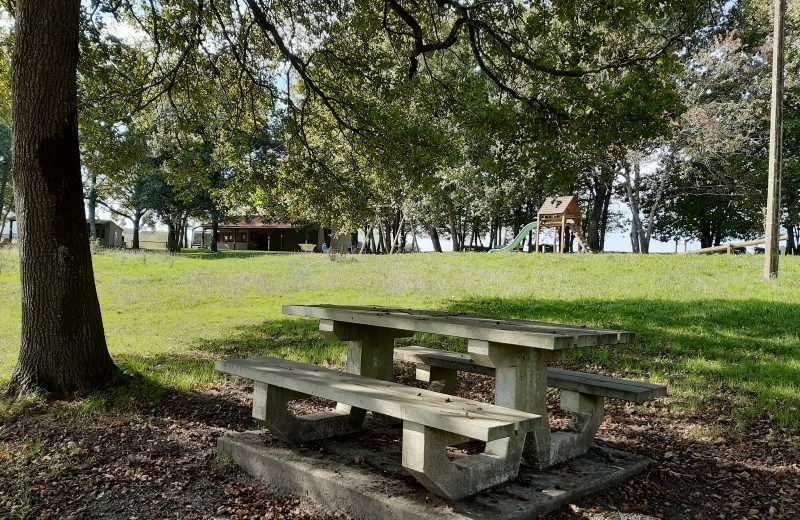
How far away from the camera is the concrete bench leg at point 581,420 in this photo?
3.98 m

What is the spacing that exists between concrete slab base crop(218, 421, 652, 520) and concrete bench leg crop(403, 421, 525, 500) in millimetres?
65

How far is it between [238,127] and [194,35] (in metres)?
1.64

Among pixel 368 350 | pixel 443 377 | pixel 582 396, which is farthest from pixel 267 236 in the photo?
pixel 582 396

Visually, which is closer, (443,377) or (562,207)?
(443,377)

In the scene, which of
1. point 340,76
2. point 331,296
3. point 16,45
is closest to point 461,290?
point 331,296

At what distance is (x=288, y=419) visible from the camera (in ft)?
13.1

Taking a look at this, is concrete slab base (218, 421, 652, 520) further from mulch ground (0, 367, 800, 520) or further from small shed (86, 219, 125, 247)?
small shed (86, 219, 125, 247)

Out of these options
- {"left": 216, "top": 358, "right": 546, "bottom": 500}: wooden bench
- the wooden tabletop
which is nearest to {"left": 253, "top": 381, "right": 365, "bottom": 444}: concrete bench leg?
{"left": 216, "top": 358, "right": 546, "bottom": 500}: wooden bench

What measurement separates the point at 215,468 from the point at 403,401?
5.85ft

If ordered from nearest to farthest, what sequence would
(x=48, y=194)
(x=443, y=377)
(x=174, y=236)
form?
1. (x=443, y=377)
2. (x=48, y=194)
3. (x=174, y=236)

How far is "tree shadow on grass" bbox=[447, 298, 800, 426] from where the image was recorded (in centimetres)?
562

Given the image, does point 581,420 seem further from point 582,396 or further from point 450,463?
point 450,463

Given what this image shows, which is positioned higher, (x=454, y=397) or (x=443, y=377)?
(x=454, y=397)

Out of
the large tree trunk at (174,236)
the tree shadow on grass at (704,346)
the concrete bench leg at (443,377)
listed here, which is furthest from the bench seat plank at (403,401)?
the large tree trunk at (174,236)
